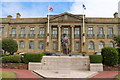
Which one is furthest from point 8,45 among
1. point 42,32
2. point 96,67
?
point 96,67

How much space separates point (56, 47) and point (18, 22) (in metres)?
14.2

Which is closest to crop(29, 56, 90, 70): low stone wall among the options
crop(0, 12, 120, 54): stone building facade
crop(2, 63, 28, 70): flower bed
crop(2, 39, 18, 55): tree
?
crop(2, 63, 28, 70): flower bed

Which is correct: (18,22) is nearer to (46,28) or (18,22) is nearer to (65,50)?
(46,28)

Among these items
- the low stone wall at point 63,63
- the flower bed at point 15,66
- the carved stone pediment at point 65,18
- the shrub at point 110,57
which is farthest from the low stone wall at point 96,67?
the carved stone pediment at point 65,18

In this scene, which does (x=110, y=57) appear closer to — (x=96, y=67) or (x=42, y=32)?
(x=96, y=67)

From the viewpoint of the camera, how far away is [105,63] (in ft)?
45.9

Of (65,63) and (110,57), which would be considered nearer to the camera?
(65,63)

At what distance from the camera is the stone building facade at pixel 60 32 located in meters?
34.6

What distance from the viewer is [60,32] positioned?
34.9 meters

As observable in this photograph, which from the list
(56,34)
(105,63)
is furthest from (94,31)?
(105,63)

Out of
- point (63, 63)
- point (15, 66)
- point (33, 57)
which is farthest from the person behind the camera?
point (15, 66)

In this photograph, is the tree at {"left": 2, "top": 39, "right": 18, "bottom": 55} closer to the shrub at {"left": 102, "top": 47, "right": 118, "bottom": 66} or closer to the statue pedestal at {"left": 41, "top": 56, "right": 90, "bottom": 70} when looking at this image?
the statue pedestal at {"left": 41, "top": 56, "right": 90, "bottom": 70}

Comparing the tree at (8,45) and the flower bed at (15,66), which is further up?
the tree at (8,45)

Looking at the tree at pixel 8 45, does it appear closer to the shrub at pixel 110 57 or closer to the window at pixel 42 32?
the window at pixel 42 32
